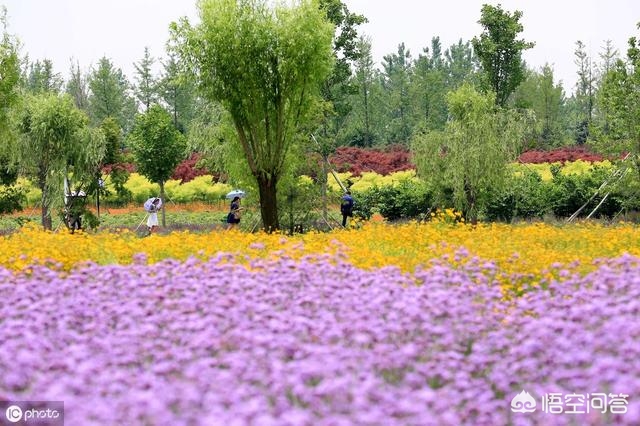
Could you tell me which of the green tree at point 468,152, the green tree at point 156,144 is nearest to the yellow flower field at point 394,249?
the green tree at point 468,152

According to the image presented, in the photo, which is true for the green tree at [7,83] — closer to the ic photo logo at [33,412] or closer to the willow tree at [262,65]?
the willow tree at [262,65]

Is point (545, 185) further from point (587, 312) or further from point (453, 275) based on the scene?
point (587, 312)

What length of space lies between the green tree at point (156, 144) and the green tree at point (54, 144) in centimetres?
495

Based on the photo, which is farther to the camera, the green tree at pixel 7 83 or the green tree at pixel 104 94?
the green tree at pixel 104 94

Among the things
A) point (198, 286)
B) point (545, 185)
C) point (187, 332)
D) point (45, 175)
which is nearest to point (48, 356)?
point (187, 332)

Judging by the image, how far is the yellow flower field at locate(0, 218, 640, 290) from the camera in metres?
9.09

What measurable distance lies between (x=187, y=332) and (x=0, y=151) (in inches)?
734

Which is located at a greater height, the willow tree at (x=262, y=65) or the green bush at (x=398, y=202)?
the willow tree at (x=262, y=65)

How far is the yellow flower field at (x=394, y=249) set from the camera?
9.09 meters

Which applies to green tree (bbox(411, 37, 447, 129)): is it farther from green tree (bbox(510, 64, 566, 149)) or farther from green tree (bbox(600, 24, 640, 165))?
green tree (bbox(600, 24, 640, 165))

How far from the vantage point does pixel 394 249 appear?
11734 mm

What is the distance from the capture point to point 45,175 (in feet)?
77.9

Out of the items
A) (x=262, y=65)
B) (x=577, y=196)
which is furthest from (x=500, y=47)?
(x=262, y=65)

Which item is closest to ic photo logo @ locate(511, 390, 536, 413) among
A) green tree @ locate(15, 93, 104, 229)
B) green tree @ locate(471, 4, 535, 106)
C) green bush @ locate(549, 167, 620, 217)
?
green tree @ locate(15, 93, 104, 229)
